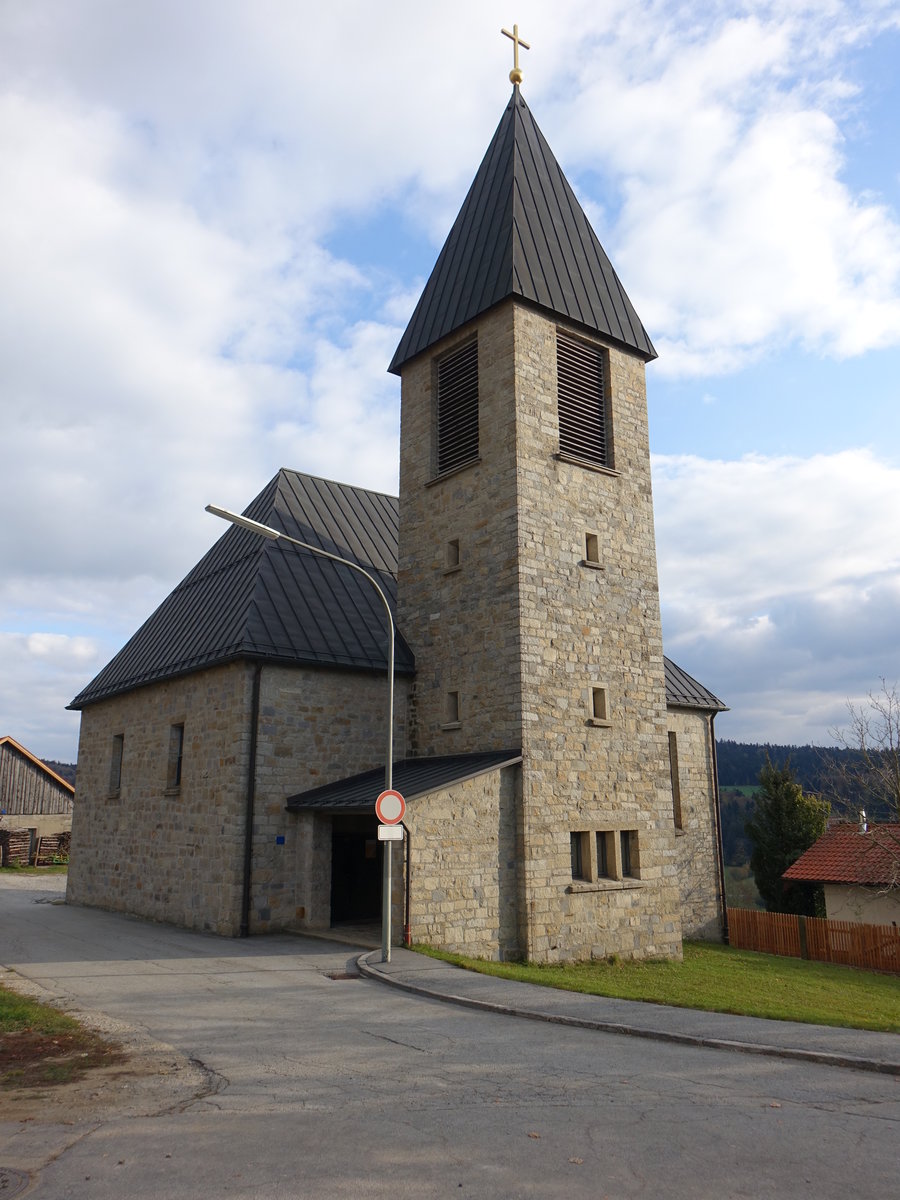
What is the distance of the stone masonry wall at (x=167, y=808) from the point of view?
16.8 m

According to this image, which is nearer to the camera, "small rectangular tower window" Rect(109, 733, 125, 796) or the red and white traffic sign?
the red and white traffic sign

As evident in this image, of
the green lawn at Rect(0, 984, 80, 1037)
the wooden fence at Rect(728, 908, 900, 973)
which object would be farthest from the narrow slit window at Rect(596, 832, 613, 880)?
the green lawn at Rect(0, 984, 80, 1037)

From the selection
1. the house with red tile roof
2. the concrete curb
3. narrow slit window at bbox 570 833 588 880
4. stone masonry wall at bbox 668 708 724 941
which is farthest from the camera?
stone masonry wall at bbox 668 708 724 941

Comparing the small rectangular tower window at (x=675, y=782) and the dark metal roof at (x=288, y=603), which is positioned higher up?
the dark metal roof at (x=288, y=603)

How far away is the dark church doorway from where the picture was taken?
1767 centimetres

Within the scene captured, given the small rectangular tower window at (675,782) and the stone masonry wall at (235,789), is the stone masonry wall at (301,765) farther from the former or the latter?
the small rectangular tower window at (675,782)

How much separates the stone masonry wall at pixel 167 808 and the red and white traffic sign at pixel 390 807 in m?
5.17

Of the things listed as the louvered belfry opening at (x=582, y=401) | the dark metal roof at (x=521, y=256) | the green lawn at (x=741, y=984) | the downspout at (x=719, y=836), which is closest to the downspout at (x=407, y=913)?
the green lawn at (x=741, y=984)

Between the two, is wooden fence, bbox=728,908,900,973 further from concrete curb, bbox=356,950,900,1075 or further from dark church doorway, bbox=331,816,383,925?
concrete curb, bbox=356,950,900,1075

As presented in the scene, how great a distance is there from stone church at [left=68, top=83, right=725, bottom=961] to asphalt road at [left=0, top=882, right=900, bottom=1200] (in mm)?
5602

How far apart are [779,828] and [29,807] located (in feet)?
116

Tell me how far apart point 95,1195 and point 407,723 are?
48.7ft

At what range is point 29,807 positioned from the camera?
145 ft

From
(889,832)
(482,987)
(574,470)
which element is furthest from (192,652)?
(889,832)
